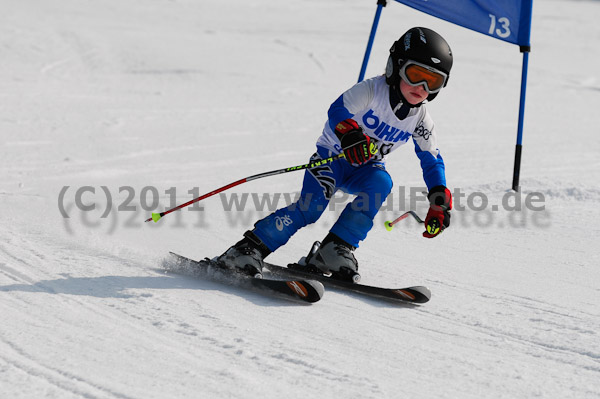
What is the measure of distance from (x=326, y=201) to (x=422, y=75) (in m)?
0.90

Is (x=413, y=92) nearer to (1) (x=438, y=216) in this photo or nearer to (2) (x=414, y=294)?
(1) (x=438, y=216)

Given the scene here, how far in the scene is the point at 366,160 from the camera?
384cm

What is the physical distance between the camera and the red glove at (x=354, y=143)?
3.83 metres

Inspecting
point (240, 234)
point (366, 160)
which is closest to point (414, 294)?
point (366, 160)

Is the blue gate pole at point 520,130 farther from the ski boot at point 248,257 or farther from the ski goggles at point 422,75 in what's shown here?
the ski boot at point 248,257

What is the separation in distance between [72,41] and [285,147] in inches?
232

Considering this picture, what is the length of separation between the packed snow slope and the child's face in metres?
1.08

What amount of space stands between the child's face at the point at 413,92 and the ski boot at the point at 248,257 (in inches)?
46.1

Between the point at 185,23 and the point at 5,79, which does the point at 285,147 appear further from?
the point at 185,23

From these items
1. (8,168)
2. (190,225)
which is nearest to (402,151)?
(190,225)

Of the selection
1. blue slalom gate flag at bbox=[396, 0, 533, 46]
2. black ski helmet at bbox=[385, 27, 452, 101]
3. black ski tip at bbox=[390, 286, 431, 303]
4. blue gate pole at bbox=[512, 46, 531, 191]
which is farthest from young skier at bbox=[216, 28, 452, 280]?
blue gate pole at bbox=[512, 46, 531, 191]

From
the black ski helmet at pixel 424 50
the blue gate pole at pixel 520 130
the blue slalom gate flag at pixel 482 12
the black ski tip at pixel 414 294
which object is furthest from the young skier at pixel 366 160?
the blue gate pole at pixel 520 130

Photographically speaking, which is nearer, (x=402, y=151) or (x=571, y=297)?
(x=571, y=297)

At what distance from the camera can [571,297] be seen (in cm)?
397
